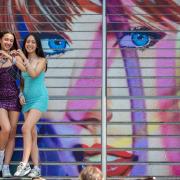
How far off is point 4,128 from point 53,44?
2296 mm

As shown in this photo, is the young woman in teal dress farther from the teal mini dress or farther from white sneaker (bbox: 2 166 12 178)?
white sneaker (bbox: 2 166 12 178)

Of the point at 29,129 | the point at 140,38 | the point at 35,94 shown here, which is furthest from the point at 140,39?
the point at 29,129

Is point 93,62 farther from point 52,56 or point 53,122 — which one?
point 53,122

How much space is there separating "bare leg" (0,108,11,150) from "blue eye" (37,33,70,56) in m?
2.01

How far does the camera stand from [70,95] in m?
7.89

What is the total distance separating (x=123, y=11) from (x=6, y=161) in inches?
137

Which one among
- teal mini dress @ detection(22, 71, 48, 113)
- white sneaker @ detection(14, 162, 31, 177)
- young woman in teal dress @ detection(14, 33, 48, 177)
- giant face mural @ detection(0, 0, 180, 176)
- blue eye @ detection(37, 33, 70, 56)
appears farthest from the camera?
blue eye @ detection(37, 33, 70, 56)

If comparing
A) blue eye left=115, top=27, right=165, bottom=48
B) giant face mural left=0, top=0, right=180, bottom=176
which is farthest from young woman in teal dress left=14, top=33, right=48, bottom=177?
blue eye left=115, top=27, right=165, bottom=48

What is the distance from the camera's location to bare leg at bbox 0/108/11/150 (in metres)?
6.48

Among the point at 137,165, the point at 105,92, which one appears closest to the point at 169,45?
the point at 105,92

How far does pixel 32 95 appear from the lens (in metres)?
6.56

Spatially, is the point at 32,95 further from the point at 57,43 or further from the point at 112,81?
the point at 57,43

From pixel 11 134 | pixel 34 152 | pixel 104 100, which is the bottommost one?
pixel 34 152

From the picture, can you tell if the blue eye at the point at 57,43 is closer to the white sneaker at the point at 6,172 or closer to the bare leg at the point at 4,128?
the bare leg at the point at 4,128
